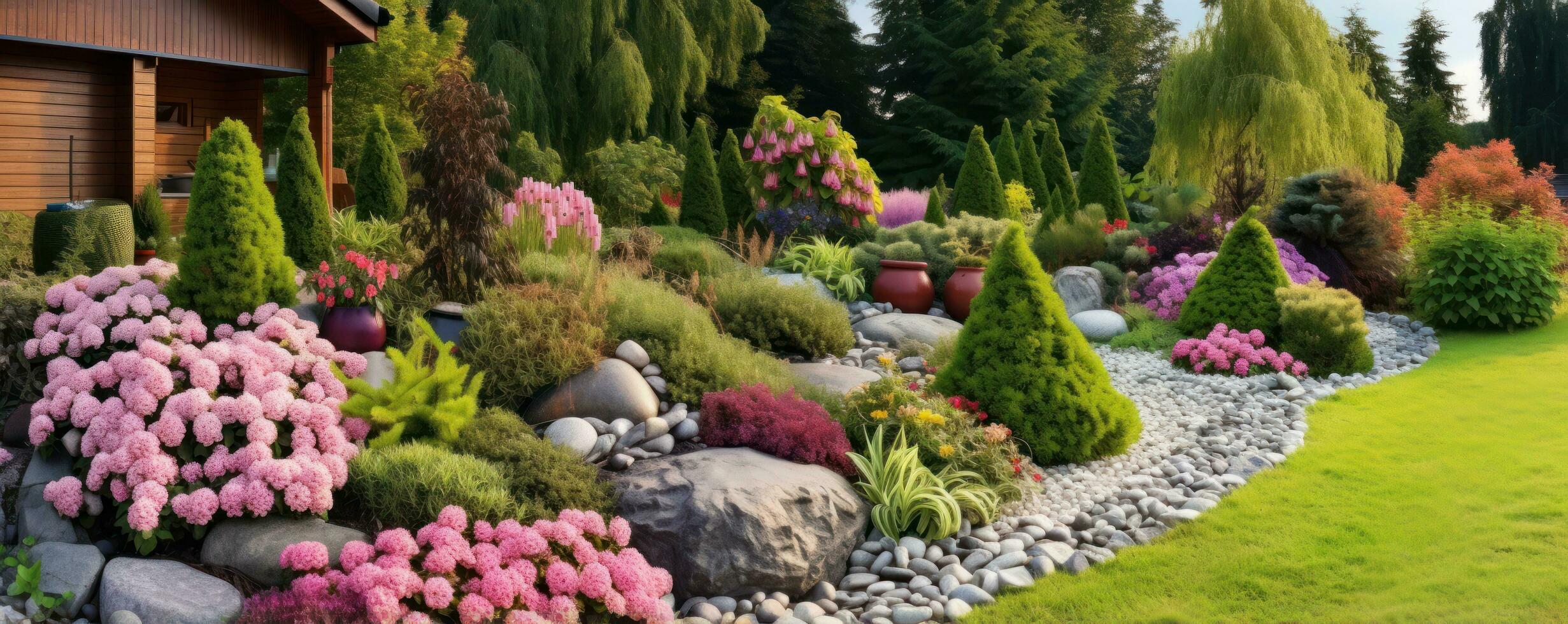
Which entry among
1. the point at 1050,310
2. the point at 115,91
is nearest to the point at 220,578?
the point at 1050,310

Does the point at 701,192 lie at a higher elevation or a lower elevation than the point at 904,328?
higher

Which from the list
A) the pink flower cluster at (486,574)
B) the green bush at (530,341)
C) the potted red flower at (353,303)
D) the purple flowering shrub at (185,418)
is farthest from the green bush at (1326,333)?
the purple flowering shrub at (185,418)

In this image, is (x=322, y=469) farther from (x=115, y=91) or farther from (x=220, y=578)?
(x=115, y=91)

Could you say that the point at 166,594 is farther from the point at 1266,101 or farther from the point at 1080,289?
the point at 1266,101

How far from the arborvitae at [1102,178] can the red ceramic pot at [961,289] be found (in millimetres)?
7093

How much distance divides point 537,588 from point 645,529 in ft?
2.01

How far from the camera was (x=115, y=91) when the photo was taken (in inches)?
435

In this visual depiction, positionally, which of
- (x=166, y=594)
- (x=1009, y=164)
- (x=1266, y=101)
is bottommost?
(x=166, y=594)

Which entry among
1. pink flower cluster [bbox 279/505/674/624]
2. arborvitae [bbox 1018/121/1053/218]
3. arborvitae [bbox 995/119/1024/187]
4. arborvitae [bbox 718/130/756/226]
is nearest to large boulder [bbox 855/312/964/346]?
pink flower cluster [bbox 279/505/674/624]

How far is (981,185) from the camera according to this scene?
49.6 feet

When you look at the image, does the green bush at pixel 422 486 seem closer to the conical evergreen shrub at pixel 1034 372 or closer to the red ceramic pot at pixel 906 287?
the conical evergreen shrub at pixel 1034 372

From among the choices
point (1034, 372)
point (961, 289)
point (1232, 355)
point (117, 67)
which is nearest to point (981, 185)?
point (961, 289)

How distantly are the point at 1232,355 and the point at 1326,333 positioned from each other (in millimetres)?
765

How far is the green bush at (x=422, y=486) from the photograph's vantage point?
439cm
